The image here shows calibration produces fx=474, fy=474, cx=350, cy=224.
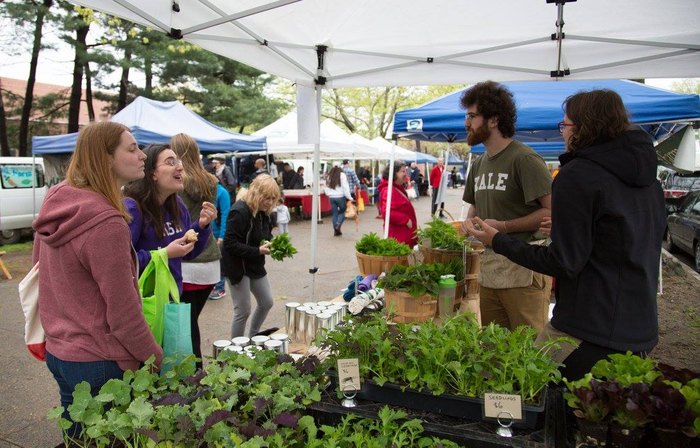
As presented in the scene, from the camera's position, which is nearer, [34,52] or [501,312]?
[501,312]

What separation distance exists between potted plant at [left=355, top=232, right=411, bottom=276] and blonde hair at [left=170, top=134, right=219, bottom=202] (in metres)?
1.27

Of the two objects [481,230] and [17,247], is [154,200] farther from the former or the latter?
[17,247]

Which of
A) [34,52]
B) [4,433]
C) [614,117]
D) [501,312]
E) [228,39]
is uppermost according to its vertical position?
[34,52]

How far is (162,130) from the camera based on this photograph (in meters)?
8.70

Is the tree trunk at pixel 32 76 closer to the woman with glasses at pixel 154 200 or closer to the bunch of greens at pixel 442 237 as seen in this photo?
the woman with glasses at pixel 154 200

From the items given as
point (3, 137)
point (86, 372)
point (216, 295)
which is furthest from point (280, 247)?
point (3, 137)

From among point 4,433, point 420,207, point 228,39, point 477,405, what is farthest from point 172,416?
point 420,207

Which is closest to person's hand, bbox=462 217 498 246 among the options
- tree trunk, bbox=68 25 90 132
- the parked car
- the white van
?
the parked car

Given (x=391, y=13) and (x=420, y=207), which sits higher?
(x=391, y=13)

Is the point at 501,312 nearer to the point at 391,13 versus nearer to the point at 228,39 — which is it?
the point at 391,13

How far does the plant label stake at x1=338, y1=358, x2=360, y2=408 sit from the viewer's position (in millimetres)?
1606

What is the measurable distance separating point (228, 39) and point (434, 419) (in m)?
2.75

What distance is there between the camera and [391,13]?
125 inches

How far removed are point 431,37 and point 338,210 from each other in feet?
28.7
